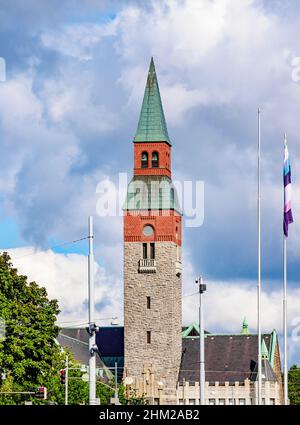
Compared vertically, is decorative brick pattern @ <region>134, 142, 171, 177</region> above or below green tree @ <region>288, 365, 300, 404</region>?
above

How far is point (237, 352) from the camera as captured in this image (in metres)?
138

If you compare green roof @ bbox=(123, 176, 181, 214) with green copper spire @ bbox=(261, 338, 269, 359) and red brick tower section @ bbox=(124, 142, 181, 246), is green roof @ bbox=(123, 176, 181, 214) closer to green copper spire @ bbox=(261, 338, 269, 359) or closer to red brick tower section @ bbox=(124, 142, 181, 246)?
red brick tower section @ bbox=(124, 142, 181, 246)

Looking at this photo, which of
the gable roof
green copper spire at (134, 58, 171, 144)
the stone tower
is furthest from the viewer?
the gable roof

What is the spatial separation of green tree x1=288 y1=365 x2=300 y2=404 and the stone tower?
145 feet

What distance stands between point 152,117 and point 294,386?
58.2 m

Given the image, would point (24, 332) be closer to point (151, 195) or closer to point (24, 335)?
point (24, 335)

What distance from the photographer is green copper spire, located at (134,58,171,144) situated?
129875mm

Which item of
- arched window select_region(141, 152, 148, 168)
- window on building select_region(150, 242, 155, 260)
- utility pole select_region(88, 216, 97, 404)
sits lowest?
utility pole select_region(88, 216, 97, 404)

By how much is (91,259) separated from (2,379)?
32.4m

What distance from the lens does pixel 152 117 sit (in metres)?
132

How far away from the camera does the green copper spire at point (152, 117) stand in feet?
426

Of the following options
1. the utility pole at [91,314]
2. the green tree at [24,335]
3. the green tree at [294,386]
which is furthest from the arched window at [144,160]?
the utility pole at [91,314]

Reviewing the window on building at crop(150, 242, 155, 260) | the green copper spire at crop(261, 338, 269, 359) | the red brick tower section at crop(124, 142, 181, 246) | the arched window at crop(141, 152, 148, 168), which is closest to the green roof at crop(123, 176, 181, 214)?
the red brick tower section at crop(124, 142, 181, 246)
